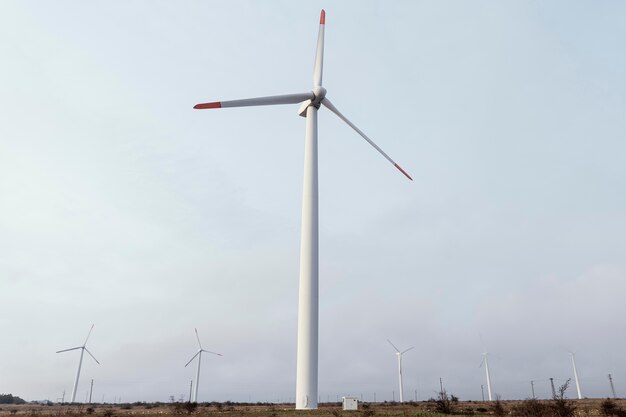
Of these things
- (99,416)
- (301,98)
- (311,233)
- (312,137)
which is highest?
(301,98)

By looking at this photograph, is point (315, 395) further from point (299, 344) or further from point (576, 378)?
point (576, 378)

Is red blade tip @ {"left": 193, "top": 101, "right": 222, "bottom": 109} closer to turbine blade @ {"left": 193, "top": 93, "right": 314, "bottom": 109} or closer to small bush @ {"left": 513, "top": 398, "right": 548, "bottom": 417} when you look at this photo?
turbine blade @ {"left": 193, "top": 93, "right": 314, "bottom": 109}

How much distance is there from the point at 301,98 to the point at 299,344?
30.8 m

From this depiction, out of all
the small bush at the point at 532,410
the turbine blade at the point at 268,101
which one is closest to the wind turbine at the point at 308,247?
the turbine blade at the point at 268,101

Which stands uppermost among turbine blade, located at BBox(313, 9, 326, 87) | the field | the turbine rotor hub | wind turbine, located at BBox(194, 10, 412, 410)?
turbine blade, located at BBox(313, 9, 326, 87)

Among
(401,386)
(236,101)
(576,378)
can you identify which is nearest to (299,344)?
(236,101)

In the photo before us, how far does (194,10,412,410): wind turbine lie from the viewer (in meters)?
48.8

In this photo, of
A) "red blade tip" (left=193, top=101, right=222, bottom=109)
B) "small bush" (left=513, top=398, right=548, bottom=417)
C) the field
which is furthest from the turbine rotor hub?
"small bush" (left=513, top=398, right=548, bottom=417)

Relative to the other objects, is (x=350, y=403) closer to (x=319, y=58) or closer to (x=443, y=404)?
(x=443, y=404)

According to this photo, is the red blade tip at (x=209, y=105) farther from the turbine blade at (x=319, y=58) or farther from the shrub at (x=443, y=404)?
the shrub at (x=443, y=404)

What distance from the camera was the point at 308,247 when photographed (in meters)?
52.7

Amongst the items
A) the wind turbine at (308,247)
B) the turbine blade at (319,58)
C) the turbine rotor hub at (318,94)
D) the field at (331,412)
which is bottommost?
the field at (331,412)

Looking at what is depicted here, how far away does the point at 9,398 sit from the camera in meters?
195

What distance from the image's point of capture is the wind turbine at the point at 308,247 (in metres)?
48.8
